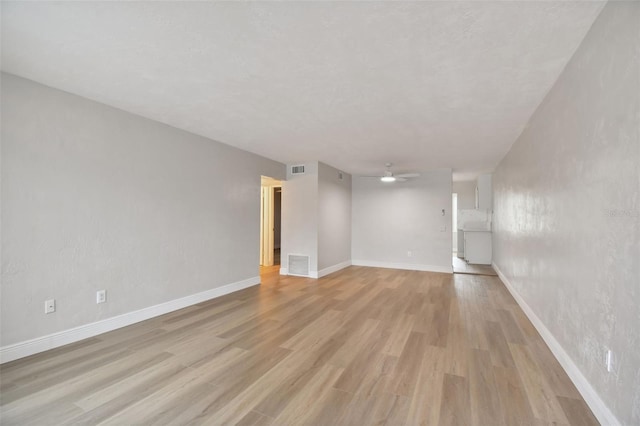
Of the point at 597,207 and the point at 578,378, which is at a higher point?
the point at 597,207

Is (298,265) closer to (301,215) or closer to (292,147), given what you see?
(301,215)

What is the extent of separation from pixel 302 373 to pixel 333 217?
461 cm

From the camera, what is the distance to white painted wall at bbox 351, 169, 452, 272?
6801 millimetres

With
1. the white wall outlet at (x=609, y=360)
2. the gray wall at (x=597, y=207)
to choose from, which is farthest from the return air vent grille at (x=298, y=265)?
the white wall outlet at (x=609, y=360)

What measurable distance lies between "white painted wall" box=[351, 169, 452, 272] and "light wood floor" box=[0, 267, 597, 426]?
3091mm

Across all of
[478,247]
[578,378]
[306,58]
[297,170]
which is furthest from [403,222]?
[306,58]

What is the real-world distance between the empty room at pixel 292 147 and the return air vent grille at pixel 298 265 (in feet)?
4.63

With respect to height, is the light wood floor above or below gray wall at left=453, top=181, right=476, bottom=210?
below

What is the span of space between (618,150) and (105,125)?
4452mm

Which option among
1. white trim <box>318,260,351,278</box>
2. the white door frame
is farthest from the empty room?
the white door frame

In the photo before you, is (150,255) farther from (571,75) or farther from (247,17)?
(571,75)

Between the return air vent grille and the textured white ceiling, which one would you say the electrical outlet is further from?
the return air vent grille

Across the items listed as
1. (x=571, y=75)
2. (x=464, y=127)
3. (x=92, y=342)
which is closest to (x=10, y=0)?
(x=92, y=342)

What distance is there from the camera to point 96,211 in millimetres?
3006
